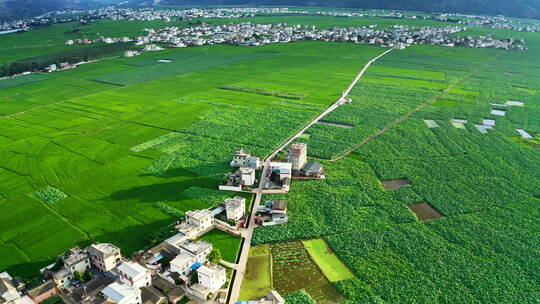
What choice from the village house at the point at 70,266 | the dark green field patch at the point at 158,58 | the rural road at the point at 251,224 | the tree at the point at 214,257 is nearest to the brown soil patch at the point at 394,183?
the rural road at the point at 251,224

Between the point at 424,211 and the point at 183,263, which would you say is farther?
the point at 424,211

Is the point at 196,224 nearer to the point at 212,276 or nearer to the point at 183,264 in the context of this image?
the point at 183,264

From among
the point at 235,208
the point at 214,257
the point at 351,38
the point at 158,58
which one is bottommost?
the point at 214,257

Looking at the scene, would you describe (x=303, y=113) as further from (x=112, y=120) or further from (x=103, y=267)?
(x=103, y=267)

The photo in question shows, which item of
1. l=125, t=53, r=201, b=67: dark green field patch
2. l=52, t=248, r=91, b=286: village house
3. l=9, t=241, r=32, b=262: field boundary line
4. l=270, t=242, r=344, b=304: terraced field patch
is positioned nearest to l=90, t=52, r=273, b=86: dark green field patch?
l=125, t=53, r=201, b=67: dark green field patch

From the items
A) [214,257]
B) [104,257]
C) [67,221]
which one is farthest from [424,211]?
[67,221]

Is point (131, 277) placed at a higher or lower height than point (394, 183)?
lower

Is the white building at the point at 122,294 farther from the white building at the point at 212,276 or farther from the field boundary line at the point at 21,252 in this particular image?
the field boundary line at the point at 21,252
